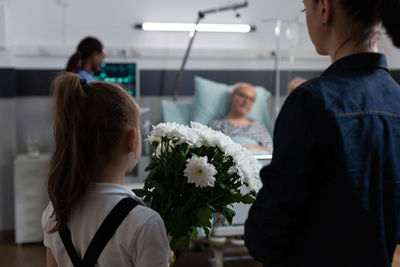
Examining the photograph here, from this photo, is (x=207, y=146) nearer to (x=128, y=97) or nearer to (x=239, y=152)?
(x=239, y=152)

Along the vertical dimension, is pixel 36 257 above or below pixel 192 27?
below

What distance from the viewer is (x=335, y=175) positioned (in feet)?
2.56

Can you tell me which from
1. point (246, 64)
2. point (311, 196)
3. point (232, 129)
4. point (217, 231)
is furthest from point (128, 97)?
point (246, 64)

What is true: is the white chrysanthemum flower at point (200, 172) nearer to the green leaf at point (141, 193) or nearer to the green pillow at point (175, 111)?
the green leaf at point (141, 193)

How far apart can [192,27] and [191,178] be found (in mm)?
3240

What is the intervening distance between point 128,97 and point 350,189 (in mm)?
490

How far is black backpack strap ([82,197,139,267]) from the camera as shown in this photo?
936mm

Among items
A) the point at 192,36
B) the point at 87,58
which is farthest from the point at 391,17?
the point at 192,36

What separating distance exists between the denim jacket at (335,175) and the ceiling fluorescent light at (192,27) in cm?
320

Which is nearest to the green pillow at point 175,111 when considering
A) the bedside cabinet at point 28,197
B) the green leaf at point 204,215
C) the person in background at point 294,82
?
the person in background at point 294,82

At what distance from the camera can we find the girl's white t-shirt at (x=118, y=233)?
0.92 metres

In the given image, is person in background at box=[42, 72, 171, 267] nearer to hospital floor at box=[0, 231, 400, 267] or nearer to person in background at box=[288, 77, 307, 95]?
hospital floor at box=[0, 231, 400, 267]

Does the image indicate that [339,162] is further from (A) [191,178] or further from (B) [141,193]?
(B) [141,193]

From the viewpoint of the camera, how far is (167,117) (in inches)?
139
